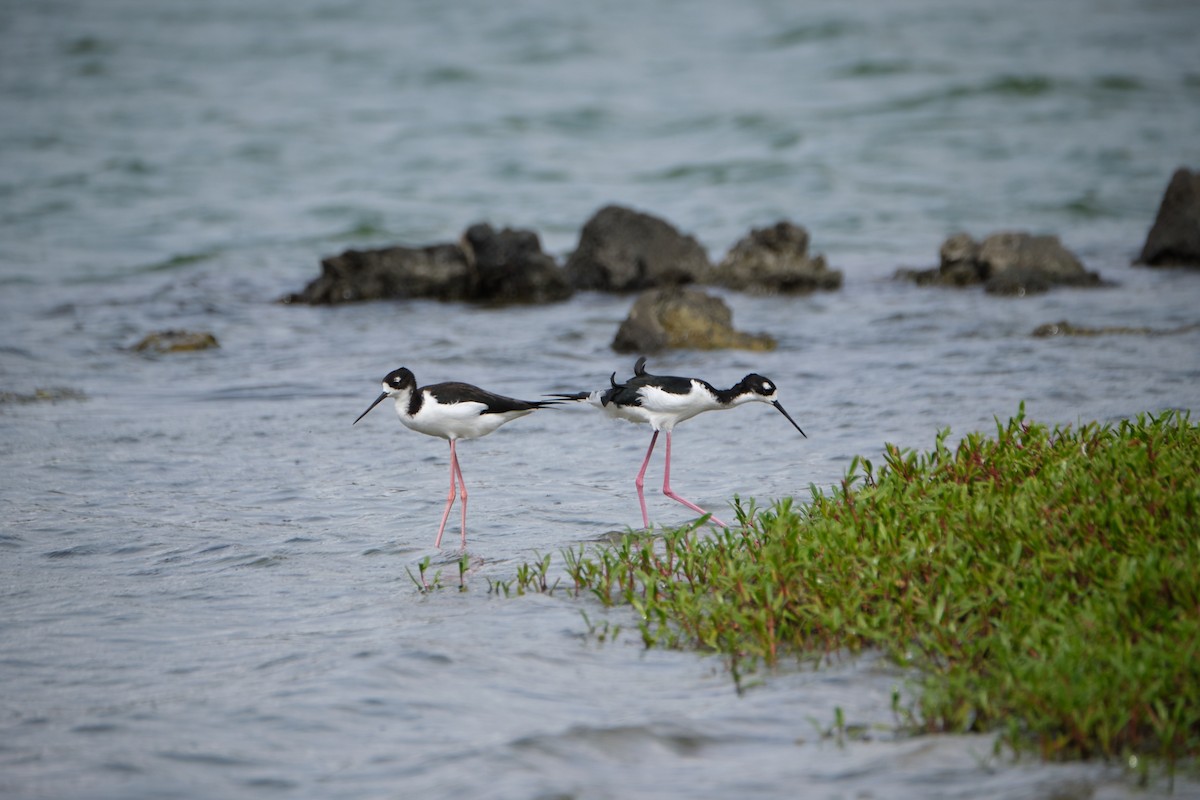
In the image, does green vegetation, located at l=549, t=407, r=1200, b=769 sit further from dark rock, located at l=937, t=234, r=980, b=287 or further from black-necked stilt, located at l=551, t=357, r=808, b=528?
dark rock, located at l=937, t=234, r=980, b=287

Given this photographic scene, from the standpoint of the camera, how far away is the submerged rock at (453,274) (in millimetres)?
17875

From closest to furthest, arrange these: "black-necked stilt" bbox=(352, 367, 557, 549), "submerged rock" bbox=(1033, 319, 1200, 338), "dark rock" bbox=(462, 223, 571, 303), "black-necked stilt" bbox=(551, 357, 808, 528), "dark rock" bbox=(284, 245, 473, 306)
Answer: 1. "black-necked stilt" bbox=(352, 367, 557, 549)
2. "black-necked stilt" bbox=(551, 357, 808, 528)
3. "submerged rock" bbox=(1033, 319, 1200, 338)
4. "dark rock" bbox=(462, 223, 571, 303)
5. "dark rock" bbox=(284, 245, 473, 306)

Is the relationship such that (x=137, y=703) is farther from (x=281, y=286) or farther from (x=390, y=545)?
(x=281, y=286)

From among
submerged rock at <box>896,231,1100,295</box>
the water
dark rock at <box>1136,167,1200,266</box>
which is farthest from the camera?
dark rock at <box>1136,167,1200,266</box>

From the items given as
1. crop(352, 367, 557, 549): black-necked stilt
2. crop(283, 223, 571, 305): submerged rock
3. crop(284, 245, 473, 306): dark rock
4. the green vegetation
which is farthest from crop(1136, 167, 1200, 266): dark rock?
crop(352, 367, 557, 549): black-necked stilt

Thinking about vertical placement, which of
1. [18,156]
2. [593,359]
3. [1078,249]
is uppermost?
[18,156]

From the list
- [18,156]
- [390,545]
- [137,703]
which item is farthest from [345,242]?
[137,703]

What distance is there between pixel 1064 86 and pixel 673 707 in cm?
3117

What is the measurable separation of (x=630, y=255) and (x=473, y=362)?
4.97 m

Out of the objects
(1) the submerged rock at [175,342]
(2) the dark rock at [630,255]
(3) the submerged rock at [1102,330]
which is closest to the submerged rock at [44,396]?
(1) the submerged rock at [175,342]

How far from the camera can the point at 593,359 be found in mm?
14094

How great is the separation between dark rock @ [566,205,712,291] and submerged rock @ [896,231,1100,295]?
3378 mm

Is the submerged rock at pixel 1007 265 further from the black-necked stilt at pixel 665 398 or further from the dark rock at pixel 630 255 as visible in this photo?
the black-necked stilt at pixel 665 398

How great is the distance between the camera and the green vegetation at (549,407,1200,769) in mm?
4922
